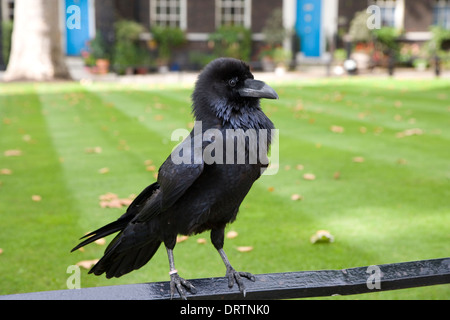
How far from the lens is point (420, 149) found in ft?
24.5

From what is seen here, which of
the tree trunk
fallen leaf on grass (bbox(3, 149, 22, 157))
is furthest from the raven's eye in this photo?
the tree trunk

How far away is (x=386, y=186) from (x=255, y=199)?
141cm

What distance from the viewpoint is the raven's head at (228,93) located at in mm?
1978

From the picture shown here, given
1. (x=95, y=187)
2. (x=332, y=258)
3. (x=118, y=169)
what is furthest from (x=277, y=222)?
(x=118, y=169)

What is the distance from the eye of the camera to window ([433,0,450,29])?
2669cm

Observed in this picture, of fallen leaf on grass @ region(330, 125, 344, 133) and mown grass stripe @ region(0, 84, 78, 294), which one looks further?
fallen leaf on grass @ region(330, 125, 344, 133)

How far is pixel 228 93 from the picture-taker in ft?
6.58

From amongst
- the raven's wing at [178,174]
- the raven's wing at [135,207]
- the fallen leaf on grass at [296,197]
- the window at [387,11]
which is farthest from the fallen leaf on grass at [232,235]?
the window at [387,11]

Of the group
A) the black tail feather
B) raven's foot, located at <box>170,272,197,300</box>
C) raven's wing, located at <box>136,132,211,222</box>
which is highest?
raven's wing, located at <box>136,132,211,222</box>

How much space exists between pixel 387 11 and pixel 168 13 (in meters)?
10.3

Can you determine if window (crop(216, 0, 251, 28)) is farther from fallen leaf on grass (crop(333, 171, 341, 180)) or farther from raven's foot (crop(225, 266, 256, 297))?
raven's foot (crop(225, 266, 256, 297))

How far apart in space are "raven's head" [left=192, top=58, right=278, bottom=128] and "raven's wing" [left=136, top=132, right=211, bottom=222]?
113 millimetres

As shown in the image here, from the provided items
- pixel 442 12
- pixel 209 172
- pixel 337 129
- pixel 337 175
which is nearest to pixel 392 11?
pixel 442 12
